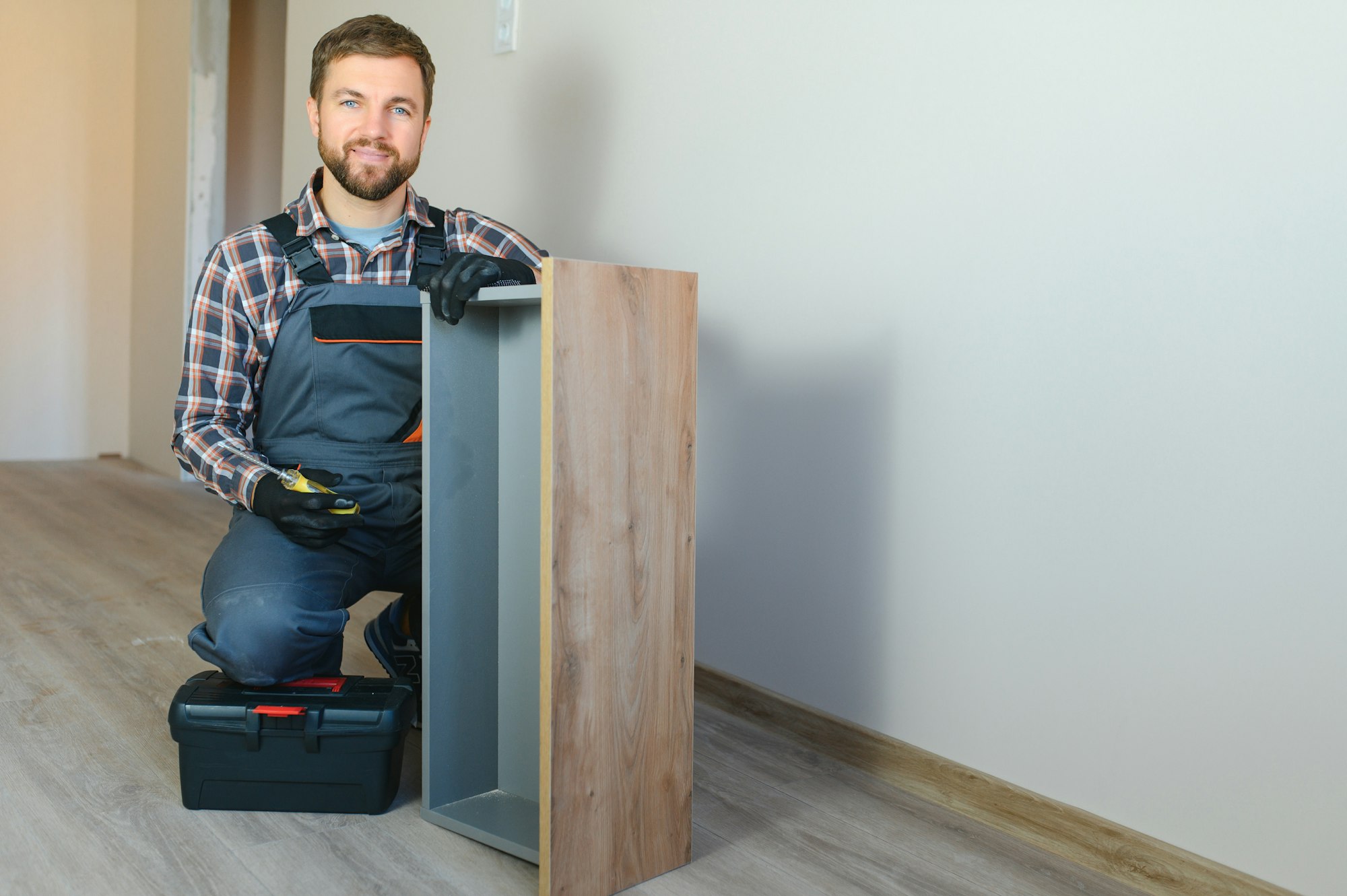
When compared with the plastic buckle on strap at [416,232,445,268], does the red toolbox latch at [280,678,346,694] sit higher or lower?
lower

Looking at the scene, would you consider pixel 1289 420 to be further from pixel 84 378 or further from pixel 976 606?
pixel 84 378

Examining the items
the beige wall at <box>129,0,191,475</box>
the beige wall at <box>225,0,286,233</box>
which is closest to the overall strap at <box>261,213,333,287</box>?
the beige wall at <box>129,0,191,475</box>

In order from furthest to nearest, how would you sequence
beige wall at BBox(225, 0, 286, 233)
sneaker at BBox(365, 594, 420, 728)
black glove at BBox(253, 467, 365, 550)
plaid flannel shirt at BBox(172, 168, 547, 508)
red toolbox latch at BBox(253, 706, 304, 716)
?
beige wall at BBox(225, 0, 286, 233) → sneaker at BBox(365, 594, 420, 728) → plaid flannel shirt at BBox(172, 168, 547, 508) → black glove at BBox(253, 467, 365, 550) → red toolbox latch at BBox(253, 706, 304, 716)

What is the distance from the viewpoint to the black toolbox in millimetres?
1530

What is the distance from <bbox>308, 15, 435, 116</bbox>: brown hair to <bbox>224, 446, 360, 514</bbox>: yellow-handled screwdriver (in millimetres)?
650

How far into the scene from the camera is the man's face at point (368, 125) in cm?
180

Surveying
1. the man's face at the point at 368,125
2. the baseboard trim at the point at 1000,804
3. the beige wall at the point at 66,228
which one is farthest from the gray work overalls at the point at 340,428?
the beige wall at the point at 66,228

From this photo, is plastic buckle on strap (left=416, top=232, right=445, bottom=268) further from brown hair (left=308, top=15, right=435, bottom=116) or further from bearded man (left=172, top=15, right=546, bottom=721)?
brown hair (left=308, top=15, right=435, bottom=116)

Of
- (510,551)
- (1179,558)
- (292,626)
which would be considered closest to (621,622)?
(510,551)

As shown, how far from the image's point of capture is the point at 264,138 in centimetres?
480

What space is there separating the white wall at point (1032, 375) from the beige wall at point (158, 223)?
9.73 ft

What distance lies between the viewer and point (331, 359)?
1766 mm

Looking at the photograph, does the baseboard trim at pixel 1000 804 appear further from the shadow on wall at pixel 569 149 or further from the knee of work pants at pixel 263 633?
the shadow on wall at pixel 569 149

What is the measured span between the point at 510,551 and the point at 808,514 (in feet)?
1.87
